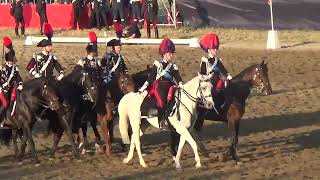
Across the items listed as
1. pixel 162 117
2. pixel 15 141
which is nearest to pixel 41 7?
pixel 15 141

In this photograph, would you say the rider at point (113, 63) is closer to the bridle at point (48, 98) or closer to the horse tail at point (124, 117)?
the horse tail at point (124, 117)

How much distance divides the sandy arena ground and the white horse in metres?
0.44

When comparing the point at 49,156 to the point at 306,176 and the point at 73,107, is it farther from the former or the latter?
the point at 306,176

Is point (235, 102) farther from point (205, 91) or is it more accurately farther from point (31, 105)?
point (31, 105)

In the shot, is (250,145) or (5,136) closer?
(5,136)

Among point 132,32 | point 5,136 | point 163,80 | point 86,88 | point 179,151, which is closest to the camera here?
point 179,151

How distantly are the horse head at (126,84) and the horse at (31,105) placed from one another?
4.48ft

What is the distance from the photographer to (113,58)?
53.5 ft

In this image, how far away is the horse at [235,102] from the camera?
14.7 metres

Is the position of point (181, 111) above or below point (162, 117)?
above

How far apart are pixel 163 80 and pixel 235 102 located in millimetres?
1479

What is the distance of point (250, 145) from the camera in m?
16.3

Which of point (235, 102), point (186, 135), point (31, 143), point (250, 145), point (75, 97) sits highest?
point (75, 97)

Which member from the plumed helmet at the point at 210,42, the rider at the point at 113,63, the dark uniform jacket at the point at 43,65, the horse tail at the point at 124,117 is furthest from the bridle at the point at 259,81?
the dark uniform jacket at the point at 43,65
